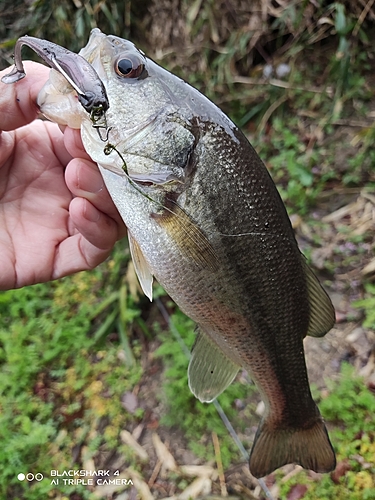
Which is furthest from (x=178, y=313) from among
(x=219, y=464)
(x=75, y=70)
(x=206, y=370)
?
(x=75, y=70)

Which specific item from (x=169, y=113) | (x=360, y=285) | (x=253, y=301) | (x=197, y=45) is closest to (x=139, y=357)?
(x=360, y=285)

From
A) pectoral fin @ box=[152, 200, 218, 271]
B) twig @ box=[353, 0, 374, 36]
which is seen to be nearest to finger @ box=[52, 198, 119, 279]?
pectoral fin @ box=[152, 200, 218, 271]

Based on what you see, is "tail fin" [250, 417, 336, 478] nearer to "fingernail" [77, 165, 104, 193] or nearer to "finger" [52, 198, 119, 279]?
"finger" [52, 198, 119, 279]

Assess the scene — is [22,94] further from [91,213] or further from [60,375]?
[60,375]

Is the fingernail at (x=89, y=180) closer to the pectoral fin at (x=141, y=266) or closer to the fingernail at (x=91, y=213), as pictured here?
the fingernail at (x=91, y=213)

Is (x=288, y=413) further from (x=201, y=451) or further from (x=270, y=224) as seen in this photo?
(x=201, y=451)

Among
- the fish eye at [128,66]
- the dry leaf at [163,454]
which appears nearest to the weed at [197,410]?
the dry leaf at [163,454]

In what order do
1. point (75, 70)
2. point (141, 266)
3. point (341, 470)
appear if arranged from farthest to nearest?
1. point (341, 470)
2. point (141, 266)
3. point (75, 70)
